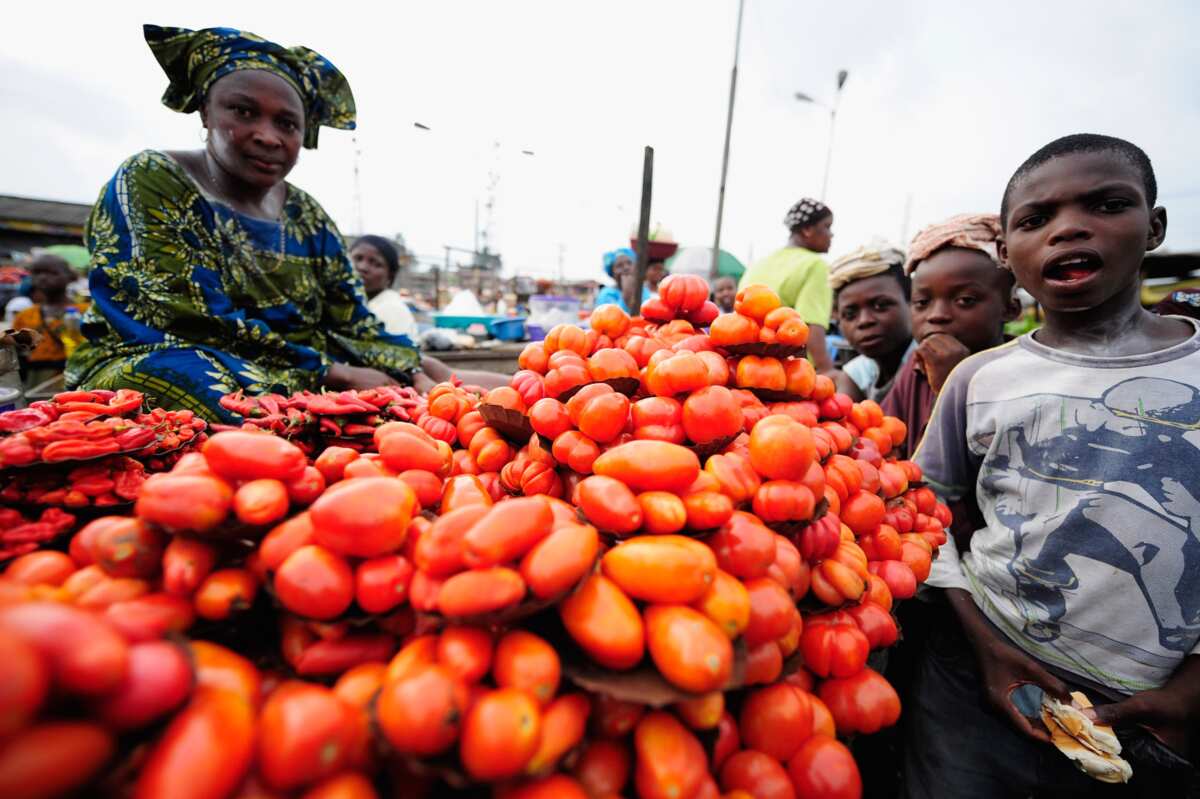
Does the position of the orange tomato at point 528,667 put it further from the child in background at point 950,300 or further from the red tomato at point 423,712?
the child in background at point 950,300

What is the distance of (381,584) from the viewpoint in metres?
0.89

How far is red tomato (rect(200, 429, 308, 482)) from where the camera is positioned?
3.18 ft

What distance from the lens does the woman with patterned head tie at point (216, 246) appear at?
241cm

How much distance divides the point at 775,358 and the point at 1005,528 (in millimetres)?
1137

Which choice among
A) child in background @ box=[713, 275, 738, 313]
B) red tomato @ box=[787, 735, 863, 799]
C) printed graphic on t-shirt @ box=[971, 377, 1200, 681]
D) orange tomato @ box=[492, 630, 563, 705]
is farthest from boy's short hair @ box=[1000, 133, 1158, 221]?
child in background @ box=[713, 275, 738, 313]

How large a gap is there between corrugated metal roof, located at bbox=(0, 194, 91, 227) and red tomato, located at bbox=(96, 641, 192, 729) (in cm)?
3520

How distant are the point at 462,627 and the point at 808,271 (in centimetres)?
471

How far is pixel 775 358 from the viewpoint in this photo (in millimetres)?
1759

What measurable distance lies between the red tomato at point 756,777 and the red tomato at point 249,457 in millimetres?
1102

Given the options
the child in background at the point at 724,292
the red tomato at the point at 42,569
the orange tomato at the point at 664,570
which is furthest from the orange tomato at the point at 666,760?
the child in background at the point at 724,292

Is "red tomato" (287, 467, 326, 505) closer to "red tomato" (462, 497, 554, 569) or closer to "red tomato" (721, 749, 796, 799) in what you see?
"red tomato" (462, 497, 554, 569)

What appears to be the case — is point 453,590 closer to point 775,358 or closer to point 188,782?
point 188,782

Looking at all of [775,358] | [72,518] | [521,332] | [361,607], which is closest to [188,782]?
[361,607]

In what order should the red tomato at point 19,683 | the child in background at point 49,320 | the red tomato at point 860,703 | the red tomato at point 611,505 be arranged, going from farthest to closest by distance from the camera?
the child in background at point 49,320, the red tomato at point 860,703, the red tomato at point 611,505, the red tomato at point 19,683
